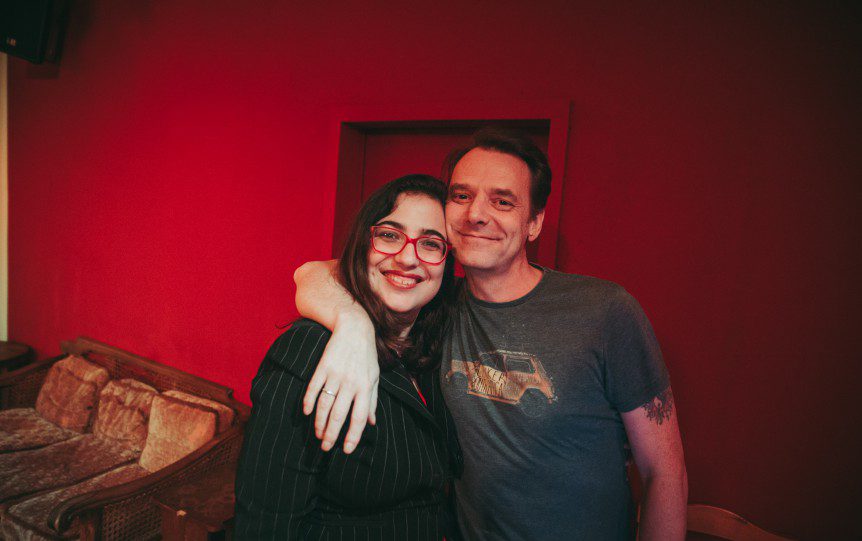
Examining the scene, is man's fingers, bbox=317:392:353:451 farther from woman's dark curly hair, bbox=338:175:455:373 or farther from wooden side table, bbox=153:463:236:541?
wooden side table, bbox=153:463:236:541

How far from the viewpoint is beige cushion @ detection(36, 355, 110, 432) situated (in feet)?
11.3

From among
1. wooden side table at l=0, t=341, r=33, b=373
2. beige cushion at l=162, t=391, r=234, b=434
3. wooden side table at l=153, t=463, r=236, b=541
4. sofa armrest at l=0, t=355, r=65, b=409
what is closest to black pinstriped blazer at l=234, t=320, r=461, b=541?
wooden side table at l=153, t=463, r=236, b=541

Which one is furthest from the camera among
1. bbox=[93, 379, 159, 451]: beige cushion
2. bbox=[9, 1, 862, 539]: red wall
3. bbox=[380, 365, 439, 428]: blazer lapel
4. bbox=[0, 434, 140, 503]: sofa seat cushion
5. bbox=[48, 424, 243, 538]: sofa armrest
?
bbox=[93, 379, 159, 451]: beige cushion

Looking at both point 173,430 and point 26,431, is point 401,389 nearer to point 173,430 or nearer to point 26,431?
point 173,430

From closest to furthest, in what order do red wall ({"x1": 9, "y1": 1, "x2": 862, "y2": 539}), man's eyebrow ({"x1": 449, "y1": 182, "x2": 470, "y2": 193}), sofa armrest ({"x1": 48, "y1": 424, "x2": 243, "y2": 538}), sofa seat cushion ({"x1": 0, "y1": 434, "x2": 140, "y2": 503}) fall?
1. man's eyebrow ({"x1": 449, "y1": 182, "x2": 470, "y2": 193})
2. red wall ({"x1": 9, "y1": 1, "x2": 862, "y2": 539})
3. sofa armrest ({"x1": 48, "y1": 424, "x2": 243, "y2": 538})
4. sofa seat cushion ({"x1": 0, "y1": 434, "x2": 140, "y2": 503})

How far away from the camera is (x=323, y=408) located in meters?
0.98

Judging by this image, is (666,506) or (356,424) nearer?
(356,424)

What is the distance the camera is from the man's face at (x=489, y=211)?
1358 mm

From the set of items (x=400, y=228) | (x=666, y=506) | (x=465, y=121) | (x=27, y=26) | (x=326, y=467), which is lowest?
(x=666, y=506)

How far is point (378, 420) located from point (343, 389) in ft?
0.76

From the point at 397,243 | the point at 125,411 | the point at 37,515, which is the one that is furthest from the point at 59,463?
the point at 397,243

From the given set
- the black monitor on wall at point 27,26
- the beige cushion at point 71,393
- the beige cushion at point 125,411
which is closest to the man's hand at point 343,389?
the beige cushion at point 125,411

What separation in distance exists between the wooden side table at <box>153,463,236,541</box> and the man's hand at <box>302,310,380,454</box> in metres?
1.53

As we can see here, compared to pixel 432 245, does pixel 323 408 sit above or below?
below
